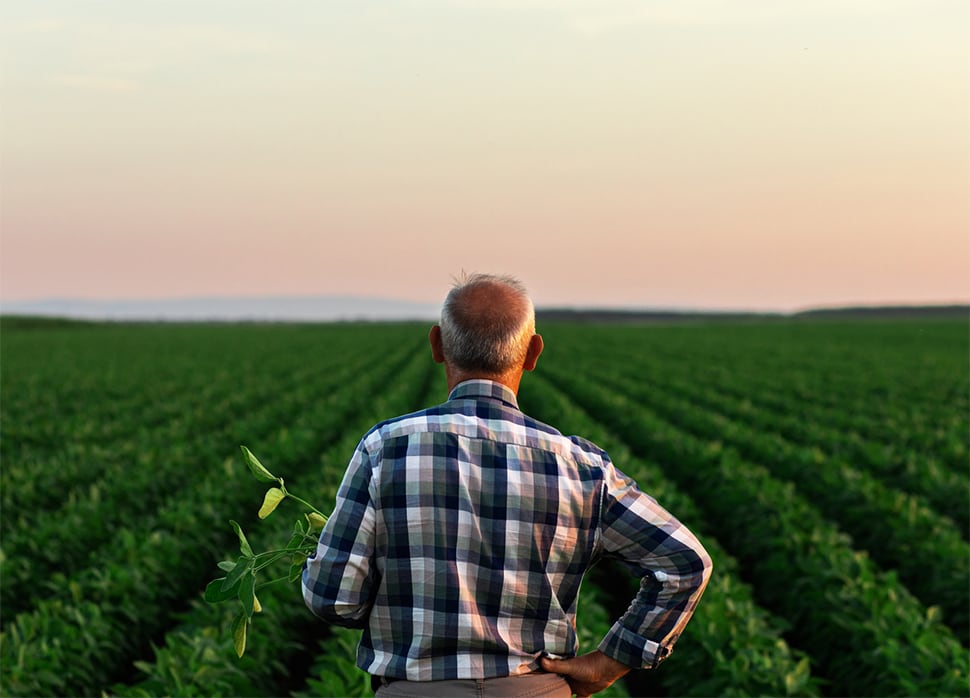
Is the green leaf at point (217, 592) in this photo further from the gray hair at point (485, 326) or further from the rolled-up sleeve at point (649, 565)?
the rolled-up sleeve at point (649, 565)

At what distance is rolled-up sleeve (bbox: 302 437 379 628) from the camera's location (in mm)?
2023

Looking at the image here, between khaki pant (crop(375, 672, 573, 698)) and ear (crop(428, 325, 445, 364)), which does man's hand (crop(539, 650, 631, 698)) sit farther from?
ear (crop(428, 325, 445, 364))

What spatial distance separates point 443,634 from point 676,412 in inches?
646

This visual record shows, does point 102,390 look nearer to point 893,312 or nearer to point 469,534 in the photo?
point 469,534

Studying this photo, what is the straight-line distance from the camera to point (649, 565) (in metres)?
2.16

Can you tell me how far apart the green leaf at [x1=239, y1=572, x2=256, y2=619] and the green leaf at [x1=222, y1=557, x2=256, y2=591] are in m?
0.01

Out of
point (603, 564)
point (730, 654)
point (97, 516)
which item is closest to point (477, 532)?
point (730, 654)

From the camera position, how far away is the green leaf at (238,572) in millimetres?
2289

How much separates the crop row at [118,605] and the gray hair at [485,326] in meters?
4.54

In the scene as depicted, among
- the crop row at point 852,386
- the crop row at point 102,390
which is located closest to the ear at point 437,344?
the crop row at point 102,390

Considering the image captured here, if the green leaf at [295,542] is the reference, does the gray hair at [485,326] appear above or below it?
above

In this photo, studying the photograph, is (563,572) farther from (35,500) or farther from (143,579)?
(35,500)

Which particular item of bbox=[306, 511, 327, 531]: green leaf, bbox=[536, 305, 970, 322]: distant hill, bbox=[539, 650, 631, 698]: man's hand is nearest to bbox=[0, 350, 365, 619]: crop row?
bbox=[306, 511, 327, 531]: green leaf

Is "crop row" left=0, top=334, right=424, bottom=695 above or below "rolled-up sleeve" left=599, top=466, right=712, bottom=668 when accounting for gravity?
below
